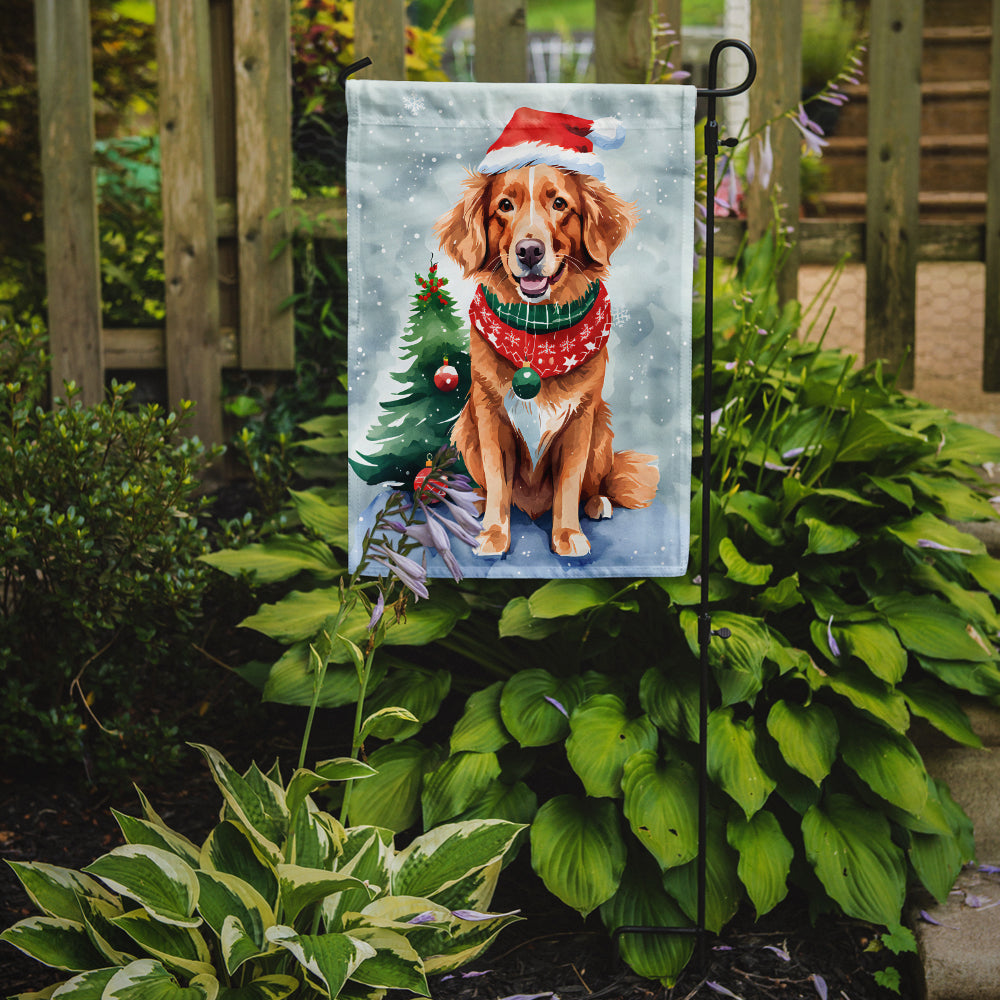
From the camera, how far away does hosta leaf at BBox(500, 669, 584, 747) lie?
6.34 feet

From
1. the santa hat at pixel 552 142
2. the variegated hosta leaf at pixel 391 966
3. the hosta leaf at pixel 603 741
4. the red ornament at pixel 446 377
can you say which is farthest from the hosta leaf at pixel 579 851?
the santa hat at pixel 552 142

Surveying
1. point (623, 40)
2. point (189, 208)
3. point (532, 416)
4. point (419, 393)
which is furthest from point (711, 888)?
point (189, 208)

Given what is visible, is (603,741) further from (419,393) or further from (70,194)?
(70,194)

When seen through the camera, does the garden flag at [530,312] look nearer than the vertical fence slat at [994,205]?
Yes

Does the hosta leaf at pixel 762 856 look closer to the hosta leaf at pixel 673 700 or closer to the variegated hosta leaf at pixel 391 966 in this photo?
the hosta leaf at pixel 673 700

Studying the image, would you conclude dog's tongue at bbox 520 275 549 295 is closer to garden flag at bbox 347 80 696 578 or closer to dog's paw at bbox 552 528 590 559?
garden flag at bbox 347 80 696 578

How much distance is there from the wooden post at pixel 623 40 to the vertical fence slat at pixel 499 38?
0.79 ft

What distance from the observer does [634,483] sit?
1.83m

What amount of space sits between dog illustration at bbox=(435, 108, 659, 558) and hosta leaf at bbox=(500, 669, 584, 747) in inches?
13.4

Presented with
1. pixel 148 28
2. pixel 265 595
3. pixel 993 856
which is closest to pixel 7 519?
pixel 265 595

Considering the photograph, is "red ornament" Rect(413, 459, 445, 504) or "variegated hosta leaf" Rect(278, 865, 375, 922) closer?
"variegated hosta leaf" Rect(278, 865, 375, 922)

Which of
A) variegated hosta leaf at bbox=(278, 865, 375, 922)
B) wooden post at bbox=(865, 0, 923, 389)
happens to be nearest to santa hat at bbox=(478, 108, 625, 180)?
variegated hosta leaf at bbox=(278, 865, 375, 922)

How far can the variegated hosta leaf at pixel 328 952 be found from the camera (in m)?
1.35

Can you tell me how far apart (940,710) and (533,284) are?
125 cm
